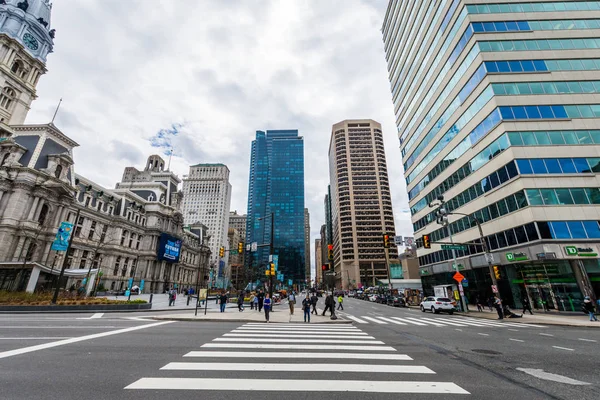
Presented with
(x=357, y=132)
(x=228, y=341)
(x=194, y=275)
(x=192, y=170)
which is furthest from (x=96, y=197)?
(x=357, y=132)

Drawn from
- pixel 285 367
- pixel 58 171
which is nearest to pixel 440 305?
pixel 285 367

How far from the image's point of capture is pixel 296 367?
661 centimetres

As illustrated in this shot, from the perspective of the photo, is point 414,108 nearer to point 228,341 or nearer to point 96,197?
point 228,341

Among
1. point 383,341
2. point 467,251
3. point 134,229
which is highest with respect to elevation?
point 134,229

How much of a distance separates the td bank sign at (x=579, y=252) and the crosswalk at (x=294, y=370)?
79.4ft

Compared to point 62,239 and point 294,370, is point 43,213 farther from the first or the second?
point 294,370

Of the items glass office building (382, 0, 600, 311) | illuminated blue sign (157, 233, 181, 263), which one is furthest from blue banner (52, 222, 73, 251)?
illuminated blue sign (157, 233, 181, 263)

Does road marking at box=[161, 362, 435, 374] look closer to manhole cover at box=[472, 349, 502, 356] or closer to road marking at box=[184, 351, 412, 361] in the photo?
road marking at box=[184, 351, 412, 361]

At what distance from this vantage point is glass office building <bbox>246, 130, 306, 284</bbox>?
170m

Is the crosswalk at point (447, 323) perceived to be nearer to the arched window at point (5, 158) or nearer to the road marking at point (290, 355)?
the road marking at point (290, 355)

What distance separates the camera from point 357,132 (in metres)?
136

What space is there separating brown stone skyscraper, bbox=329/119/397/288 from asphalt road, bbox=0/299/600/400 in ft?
354

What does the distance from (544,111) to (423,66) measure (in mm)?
21905

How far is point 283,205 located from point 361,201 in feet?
197
